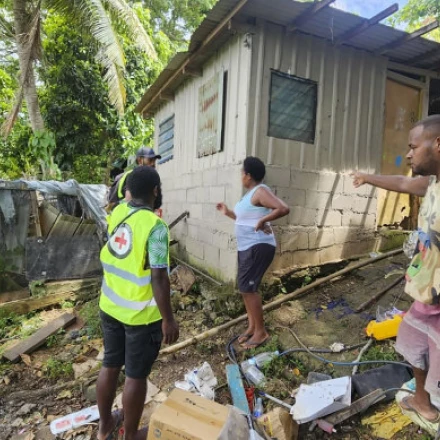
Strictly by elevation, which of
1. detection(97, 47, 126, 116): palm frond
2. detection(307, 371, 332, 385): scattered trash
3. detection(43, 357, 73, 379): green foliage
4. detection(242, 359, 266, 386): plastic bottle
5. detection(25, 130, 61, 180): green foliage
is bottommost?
detection(43, 357, 73, 379): green foliage

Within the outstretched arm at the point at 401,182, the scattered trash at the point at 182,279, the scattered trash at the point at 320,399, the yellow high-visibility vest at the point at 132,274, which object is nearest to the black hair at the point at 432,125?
the outstretched arm at the point at 401,182

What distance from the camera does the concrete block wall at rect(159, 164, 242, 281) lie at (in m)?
4.22

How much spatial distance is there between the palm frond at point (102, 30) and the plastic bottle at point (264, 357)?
751 centimetres

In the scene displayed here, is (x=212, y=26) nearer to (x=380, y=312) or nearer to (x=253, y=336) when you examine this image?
(x=253, y=336)

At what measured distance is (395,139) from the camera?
5.25 m

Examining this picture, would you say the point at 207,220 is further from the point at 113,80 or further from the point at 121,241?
the point at 113,80

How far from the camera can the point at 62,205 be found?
6117 mm

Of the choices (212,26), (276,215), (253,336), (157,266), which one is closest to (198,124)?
(212,26)

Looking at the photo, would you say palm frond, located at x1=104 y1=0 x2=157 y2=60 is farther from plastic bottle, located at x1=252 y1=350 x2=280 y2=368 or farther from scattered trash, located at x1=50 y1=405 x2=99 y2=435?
scattered trash, located at x1=50 y1=405 x2=99 y2=435

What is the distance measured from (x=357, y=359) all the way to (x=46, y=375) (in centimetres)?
315

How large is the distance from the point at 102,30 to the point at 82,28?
1081mm

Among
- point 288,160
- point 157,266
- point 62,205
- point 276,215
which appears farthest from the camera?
point 62,205

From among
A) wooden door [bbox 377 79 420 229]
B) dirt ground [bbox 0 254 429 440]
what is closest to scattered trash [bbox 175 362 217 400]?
dirt ground [bbox 0 254 429 440]

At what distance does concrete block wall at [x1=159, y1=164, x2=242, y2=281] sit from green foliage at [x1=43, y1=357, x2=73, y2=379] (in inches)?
82.5
